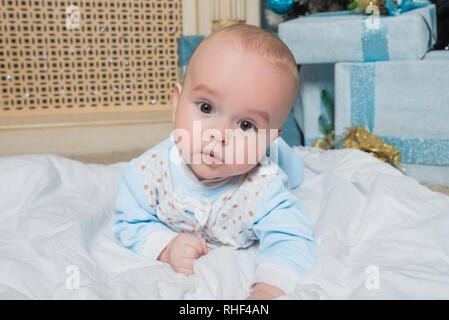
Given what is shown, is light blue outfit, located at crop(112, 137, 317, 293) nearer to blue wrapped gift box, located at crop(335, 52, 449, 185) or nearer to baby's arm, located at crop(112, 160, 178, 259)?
baby's arm, located at crop(112, 160, 178, 259)

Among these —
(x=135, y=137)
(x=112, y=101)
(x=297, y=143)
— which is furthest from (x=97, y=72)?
(x=297, y=143)

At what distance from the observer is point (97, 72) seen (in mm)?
1902

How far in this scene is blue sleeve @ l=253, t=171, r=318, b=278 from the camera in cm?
69

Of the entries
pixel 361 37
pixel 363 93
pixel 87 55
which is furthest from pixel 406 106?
pixel 87 55

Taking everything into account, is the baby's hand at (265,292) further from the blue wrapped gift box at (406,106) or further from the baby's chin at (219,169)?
the blue wrapped gift box at (406,106)

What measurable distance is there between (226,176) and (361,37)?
3.06 feet

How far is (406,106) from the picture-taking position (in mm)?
1367

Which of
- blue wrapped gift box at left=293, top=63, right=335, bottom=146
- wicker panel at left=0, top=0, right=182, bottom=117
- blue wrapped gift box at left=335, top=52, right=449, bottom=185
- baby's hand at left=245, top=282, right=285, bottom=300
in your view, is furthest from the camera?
wicker panel at left=0, top=0, right=182, bottom=117

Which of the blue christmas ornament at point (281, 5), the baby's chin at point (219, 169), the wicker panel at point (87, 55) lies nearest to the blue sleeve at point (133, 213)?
the baby's chin at point (219, 169)

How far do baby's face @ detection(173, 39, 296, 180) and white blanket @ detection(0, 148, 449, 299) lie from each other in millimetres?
186

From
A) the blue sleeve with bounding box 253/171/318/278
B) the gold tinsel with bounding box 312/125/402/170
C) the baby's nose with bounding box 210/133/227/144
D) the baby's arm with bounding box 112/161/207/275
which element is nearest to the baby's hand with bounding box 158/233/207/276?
the baby's arm with bounding box 112/161/207/275

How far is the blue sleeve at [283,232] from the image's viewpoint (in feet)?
2.28

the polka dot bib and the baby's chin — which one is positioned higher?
the baby's chin

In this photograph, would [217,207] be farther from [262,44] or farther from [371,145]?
[371,145]
